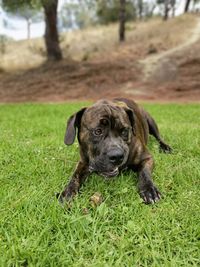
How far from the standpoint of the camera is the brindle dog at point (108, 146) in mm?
2609

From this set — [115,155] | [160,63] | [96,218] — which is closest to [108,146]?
[115,155]

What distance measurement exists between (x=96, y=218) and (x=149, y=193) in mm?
540

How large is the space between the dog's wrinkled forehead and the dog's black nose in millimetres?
308

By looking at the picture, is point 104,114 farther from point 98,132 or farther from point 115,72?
point 115,72

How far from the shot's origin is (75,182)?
2.74 m

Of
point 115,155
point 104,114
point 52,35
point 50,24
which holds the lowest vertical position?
point 52,35

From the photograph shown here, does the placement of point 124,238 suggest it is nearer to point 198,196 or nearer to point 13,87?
point 198,196

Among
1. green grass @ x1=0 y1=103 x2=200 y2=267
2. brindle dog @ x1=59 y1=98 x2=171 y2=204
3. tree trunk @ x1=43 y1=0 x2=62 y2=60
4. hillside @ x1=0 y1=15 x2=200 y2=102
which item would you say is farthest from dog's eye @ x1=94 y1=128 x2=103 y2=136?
tree trunk @ x1=43 y1=0 x2=62 y2=60

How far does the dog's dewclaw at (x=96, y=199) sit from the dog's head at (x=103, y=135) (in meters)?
0.24

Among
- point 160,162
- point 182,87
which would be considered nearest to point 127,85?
point 182,87

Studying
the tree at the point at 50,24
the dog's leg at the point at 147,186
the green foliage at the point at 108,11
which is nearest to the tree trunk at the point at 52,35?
the tree at the point at 50,24

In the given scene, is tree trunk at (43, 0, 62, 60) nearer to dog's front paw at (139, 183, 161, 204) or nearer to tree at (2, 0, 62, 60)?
tree at (2, 0, 62, 60)

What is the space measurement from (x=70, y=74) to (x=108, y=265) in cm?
1226

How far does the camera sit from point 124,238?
6.63 ft
